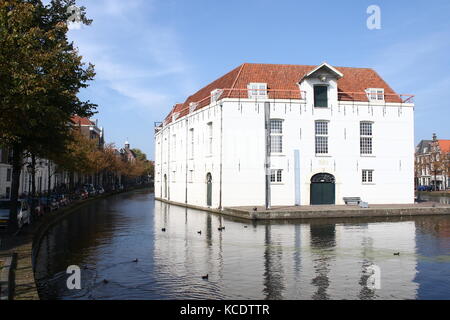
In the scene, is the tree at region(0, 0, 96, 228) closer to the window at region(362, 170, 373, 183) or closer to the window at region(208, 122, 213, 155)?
the window at region(208, 122, 213, 155)

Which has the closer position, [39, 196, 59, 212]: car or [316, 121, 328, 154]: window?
[39, 196, 59, 212]: car

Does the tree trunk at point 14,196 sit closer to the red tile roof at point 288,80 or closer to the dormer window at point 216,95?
the red tile roof at point 288,80

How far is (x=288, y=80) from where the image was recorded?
135ft

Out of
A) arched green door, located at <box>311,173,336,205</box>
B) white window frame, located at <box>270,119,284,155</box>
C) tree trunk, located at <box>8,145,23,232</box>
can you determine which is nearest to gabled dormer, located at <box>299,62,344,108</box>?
white window frame, located at <box>270,119,284,155</box>

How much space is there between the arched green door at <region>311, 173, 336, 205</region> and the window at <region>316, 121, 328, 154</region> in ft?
7.47

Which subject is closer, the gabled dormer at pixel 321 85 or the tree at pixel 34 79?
the tree at pixel 34 79

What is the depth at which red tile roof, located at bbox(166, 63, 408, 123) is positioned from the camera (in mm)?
39625

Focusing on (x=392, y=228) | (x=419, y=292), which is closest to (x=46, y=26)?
(x=419, y=292)

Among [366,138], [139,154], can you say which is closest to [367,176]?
[366,138]

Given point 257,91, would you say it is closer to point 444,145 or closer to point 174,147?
point 174,147

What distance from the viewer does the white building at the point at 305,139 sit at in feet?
125

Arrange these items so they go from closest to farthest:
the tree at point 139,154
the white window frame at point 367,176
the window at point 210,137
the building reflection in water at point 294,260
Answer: the building reflection in water at point 294,260 < the white window frame at point 367,176 < the window at point 210,137 < the tree at point 139,154

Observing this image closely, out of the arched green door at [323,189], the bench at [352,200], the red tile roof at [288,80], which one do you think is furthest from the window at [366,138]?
the bench at [352,200]

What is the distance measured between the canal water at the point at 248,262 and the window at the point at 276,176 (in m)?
11.9
